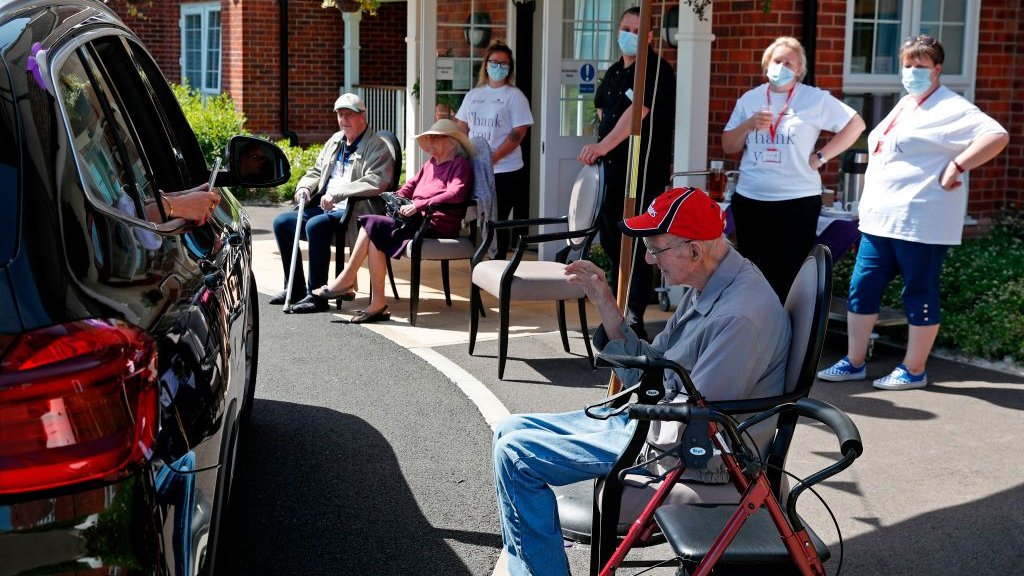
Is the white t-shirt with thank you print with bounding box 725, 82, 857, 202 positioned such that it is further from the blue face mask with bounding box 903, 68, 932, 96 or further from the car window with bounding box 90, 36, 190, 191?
the car window with bounding box 90, 36, 190, 191

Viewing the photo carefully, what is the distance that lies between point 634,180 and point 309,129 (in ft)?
46.9

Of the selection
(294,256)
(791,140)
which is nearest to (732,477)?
(791,140)

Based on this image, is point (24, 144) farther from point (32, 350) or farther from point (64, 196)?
point (32, 350)

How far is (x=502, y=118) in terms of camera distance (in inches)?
381

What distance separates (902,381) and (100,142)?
4.97 meters

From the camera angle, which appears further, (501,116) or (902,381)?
(501,116)

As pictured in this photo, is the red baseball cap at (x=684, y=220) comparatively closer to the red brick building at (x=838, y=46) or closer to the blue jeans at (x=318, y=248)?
the red brick building at (x=838, y=46)

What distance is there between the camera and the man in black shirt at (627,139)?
26.0 feet

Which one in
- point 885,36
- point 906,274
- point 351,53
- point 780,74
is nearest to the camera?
point 906,274

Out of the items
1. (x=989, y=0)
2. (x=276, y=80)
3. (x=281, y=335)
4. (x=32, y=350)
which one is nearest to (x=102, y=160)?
(x=32, y=350)

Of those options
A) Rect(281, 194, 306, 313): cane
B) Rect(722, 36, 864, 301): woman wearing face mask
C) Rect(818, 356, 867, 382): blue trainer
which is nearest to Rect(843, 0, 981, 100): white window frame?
Rect(722, 36, 864, 301): woman wearing face mask

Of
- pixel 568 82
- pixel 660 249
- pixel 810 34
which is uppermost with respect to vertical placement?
pixel 810 34

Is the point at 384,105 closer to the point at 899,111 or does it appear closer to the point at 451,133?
the point at 451,133

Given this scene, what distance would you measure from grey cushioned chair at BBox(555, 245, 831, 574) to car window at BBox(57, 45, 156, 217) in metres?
1.44
